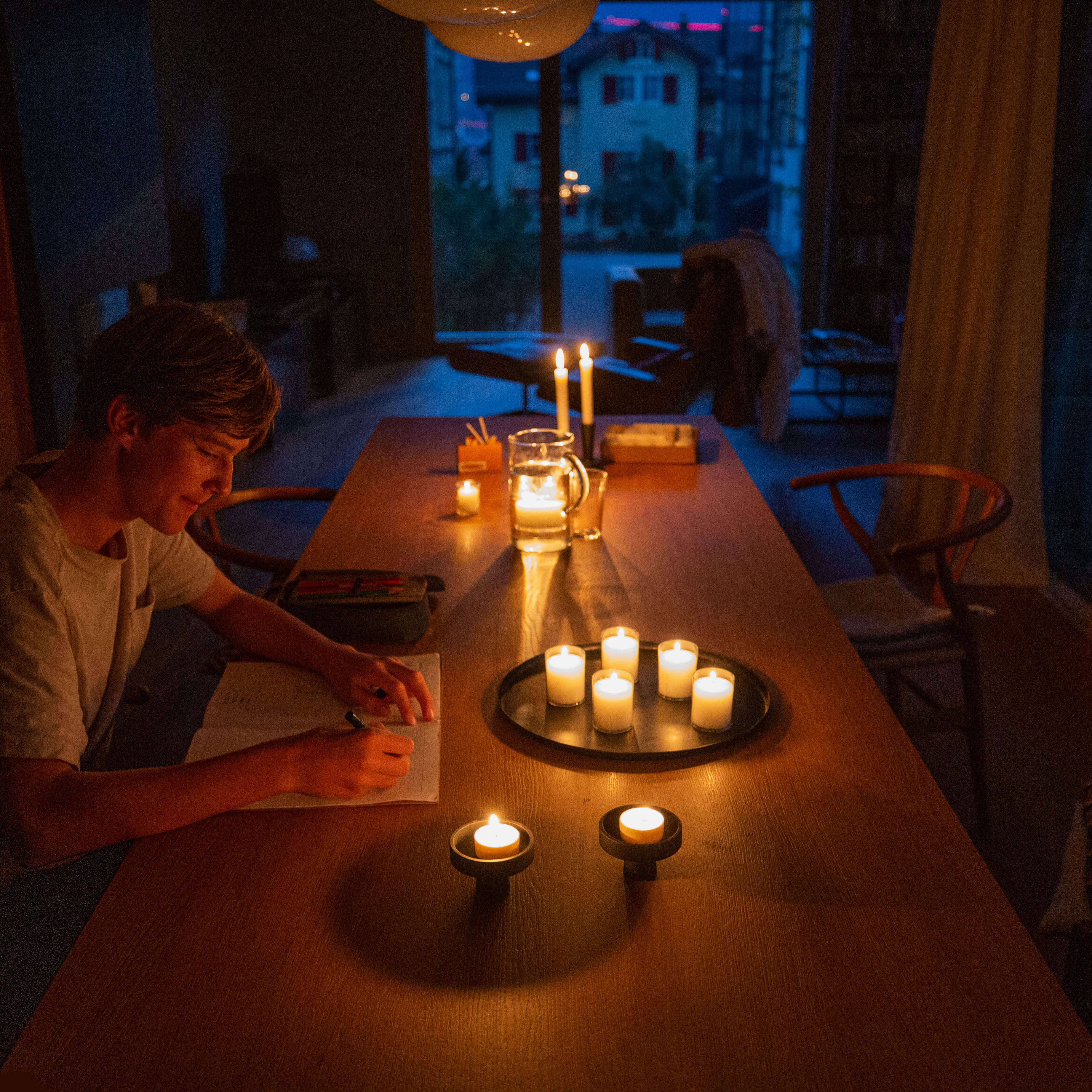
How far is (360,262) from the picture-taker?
8.00 meters

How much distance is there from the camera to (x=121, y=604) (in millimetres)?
1487

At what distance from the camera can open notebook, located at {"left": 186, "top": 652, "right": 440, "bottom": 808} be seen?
1.20 m

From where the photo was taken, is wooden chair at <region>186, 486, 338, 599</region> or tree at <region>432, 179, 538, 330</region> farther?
tree at <region>432, 179, 538, 330</region>

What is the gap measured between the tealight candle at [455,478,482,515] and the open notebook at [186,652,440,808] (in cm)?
69

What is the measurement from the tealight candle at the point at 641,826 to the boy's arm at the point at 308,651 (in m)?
0.37

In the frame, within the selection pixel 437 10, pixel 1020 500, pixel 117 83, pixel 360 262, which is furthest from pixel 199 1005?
pixel 360 262

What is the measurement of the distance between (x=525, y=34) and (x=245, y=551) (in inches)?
47.9

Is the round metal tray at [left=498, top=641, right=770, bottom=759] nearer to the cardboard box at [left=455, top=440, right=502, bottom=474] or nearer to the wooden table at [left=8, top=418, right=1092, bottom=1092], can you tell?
the wooden table at [left=8, top=418, right=1092, bottom=1092]

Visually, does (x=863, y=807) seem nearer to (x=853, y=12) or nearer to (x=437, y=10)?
(x=437, y=10)

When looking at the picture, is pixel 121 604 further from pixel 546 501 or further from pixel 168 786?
pixel 546 501

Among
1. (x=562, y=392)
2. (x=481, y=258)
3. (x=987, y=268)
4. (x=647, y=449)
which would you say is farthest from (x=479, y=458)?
(x=481, y=258)

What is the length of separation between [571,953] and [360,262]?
299 inches

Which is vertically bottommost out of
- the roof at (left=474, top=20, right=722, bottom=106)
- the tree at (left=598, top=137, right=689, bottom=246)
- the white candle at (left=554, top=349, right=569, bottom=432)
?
the white candle at (left=554, top=349, right=569, bottom=432)

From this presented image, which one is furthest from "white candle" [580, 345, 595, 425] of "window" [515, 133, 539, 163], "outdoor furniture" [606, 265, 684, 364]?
"window" [515, 133, 539, 163]
